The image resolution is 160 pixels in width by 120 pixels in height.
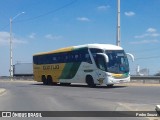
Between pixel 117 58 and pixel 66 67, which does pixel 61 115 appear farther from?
pixel 66 67

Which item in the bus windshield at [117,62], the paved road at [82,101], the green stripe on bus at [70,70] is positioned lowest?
the paved road at [82,101]

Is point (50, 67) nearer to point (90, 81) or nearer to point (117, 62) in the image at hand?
point (90, 81)

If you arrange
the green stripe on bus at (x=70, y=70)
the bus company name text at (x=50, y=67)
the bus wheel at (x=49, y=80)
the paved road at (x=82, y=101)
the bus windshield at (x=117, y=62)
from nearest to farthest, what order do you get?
the paved road at (x=82, y=101) < the bus windshield at (x=117, y=62) < the green stripe on bus at (x=70, y=70) < the bus company name text at (x=50, y=67) < the bus wheel at (x=49, y=80)

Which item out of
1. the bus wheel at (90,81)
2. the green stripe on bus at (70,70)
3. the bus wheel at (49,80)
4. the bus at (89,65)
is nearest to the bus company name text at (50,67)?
the bus at (89,65)

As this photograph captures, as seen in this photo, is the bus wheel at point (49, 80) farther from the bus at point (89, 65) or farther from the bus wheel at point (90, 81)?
the bus wheel at point (90, 81)

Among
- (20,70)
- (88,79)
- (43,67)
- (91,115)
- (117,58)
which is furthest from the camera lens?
(20,70)

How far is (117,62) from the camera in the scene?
30.6 meters

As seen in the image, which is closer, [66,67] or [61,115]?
[61,115]

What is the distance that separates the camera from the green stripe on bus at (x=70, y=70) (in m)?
34.5

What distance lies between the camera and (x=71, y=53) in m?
35.0

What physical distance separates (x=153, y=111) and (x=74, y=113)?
2.76 m

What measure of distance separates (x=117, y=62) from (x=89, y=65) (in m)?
2.72

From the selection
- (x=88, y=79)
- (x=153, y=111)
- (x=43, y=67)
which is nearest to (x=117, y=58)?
(x=88, y=79)

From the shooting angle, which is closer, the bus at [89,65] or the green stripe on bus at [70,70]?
the bus at [89,65]
